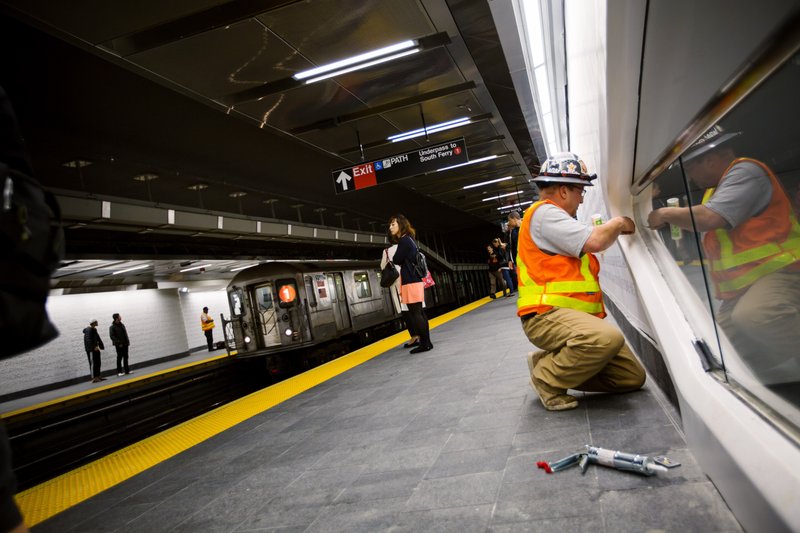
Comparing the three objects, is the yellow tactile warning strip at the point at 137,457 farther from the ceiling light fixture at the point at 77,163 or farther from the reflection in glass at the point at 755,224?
the ceiling light fixture at the point at 77,163

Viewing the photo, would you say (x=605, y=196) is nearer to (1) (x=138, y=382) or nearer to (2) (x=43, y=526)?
(2) (x=43, y=526)

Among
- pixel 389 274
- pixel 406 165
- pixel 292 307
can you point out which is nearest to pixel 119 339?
pixel 292 307

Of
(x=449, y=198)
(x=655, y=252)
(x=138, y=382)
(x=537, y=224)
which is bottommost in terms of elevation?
(x=138, y=382)

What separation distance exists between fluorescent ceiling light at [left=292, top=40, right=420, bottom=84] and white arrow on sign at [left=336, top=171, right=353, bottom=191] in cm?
245

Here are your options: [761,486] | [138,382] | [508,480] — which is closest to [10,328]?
[761,486]

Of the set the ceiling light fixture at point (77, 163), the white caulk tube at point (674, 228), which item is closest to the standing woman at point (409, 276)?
the white caulk tube at point (674, 228)

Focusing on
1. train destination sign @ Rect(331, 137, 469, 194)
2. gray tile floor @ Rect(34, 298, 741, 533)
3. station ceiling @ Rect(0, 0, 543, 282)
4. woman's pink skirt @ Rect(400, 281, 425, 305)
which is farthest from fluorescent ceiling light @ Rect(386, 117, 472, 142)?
gray tile floor @ Rect(34, 298, 741, 533)

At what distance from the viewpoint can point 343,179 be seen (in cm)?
1012

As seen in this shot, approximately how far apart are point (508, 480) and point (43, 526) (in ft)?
9.01

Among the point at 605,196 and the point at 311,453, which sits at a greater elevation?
the point at 605,196

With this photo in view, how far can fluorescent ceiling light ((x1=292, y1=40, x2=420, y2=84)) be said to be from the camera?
24.2ft

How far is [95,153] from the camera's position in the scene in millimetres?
9336

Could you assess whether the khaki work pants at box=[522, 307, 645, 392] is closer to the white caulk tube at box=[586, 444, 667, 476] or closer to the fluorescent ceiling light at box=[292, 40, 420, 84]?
the white caulk tube at box=[586, 444, 667, 476]

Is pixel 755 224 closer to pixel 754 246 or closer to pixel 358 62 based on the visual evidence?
pixel 754 246
